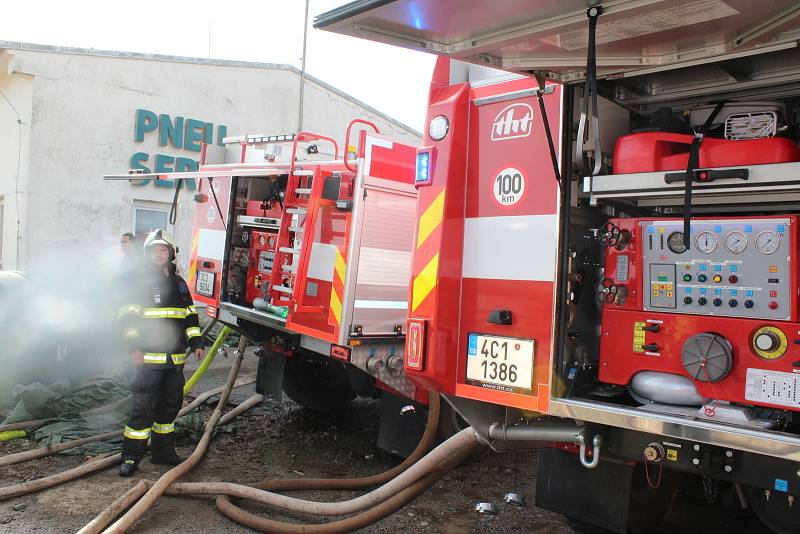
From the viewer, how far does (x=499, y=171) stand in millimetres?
3164

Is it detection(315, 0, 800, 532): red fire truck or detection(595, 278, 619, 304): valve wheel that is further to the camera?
detection(595, 278, 619, 304): valve wheel

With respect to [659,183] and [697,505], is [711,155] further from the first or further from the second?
[697,505]

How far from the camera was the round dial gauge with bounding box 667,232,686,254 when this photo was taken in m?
2.85

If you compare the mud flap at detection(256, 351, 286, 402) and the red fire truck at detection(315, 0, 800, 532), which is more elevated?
the red fire truck at detection(315, 0, 800, 532)

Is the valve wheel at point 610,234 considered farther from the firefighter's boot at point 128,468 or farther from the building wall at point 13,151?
the building wall at point 13,151

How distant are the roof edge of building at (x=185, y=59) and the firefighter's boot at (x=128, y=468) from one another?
7917 millimetres

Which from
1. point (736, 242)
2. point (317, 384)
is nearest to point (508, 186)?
point (736, 242)

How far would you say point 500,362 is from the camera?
3.09 metres

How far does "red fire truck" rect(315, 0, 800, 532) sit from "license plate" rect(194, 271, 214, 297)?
3.75 m

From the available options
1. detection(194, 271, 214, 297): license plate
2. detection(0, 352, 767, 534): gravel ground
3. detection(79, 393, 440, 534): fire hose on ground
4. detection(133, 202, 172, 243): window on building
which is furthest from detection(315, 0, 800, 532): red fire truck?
detection(133, 202, 172, 243): window on building

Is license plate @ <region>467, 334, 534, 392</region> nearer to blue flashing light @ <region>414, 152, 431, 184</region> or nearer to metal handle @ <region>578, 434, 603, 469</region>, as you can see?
metal handle @ <region>578, 434, 603, 469</region>

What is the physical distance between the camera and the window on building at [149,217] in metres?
11.8

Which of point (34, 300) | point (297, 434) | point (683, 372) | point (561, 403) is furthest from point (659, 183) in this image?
point (34, 300)

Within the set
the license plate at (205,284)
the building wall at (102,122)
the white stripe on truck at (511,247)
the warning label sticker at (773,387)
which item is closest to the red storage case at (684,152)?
the white stripe on truck at (511,247)
